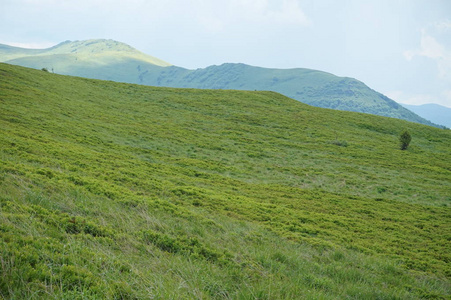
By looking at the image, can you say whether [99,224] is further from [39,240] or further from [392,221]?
[392,221]

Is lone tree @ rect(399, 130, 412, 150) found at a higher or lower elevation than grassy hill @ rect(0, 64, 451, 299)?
higher

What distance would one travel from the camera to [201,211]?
47.9 feet

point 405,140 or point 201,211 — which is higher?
point 405,140

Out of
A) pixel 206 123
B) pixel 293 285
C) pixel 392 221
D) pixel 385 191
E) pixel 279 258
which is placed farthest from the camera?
pixel 206 123

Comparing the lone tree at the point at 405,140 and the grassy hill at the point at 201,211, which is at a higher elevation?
the lone tree at the point at 405,140

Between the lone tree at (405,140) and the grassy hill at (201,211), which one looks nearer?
the grassy hill at (201,211)

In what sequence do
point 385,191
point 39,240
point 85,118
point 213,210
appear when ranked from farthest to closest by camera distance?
point 85,118
point 385,191
point 213,210
point 39,240

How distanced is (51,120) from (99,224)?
28165 millimetres

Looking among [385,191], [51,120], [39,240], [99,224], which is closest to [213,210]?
[99,224]

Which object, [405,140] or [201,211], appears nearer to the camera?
[201,211]

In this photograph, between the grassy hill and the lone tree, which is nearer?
the grassy hill

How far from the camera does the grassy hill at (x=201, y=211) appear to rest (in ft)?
20.5

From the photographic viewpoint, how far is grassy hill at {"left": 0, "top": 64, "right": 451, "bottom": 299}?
626 centimetres

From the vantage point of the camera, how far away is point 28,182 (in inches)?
433
